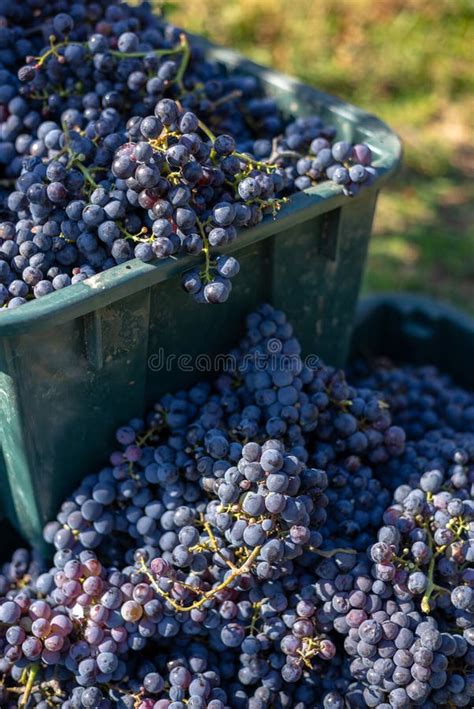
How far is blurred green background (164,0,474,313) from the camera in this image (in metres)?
3.67

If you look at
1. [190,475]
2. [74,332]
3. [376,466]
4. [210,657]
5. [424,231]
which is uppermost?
[74,332]

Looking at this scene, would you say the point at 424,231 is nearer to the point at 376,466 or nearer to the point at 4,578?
the point at 376,466

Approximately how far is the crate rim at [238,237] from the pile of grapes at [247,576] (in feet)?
0.84

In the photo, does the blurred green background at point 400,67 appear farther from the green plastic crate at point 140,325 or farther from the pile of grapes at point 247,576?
the pile of grapes at point 247,576

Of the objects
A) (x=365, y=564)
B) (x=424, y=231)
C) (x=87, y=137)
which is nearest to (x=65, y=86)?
(x=87, y=137)

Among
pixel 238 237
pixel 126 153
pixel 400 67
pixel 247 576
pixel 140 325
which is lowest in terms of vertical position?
pixel 400 67

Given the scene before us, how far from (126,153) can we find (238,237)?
0.83ft

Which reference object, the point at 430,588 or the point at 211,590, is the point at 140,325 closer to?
the point at 211,590

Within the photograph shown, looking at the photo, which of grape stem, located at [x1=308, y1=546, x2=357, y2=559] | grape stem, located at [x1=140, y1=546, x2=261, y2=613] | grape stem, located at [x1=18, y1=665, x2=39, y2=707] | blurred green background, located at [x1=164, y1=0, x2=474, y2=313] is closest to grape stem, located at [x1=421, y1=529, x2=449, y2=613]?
grape stem, located at [x1=308, y1=546, x2=357, y2=559]

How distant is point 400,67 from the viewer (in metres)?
4.29

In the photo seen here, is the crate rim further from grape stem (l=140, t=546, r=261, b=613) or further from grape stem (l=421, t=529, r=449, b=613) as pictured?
grape stem (l=421, t=529, r=449, b=613)

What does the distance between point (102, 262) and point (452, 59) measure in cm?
349

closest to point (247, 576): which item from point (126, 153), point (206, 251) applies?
point (206, 251)

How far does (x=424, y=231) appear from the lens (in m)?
3.51
